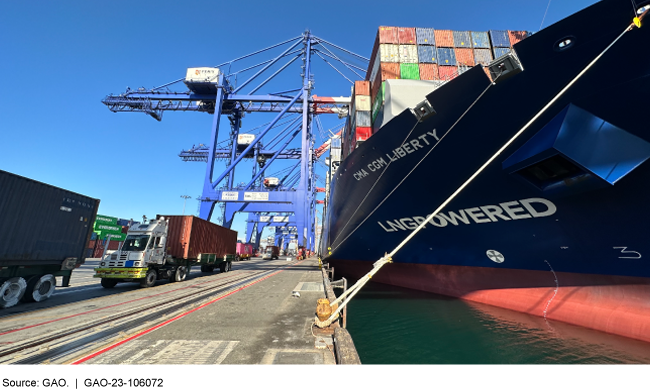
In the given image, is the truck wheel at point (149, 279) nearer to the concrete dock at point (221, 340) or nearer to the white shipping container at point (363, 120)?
the concrete dock at point (221, 340)

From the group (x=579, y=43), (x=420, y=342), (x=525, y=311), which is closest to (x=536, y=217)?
(x=525, y=311)

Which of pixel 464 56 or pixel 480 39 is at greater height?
pixel 480 39

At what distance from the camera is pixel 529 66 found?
18.0 feet

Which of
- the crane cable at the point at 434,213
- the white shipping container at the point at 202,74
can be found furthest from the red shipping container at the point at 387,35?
the white shipping container at the point at 202,74

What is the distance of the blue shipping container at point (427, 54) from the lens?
1166cm

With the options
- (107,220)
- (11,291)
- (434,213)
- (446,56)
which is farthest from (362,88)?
(107,220)

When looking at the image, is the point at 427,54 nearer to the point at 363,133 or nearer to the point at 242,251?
the point at 363,133

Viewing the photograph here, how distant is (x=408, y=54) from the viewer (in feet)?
39.0

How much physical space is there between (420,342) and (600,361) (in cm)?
333

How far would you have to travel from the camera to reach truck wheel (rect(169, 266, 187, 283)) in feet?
44.8

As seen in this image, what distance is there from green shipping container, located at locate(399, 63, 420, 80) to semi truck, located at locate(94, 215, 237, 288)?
13.5 m

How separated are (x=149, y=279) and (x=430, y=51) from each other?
54.9 ft
